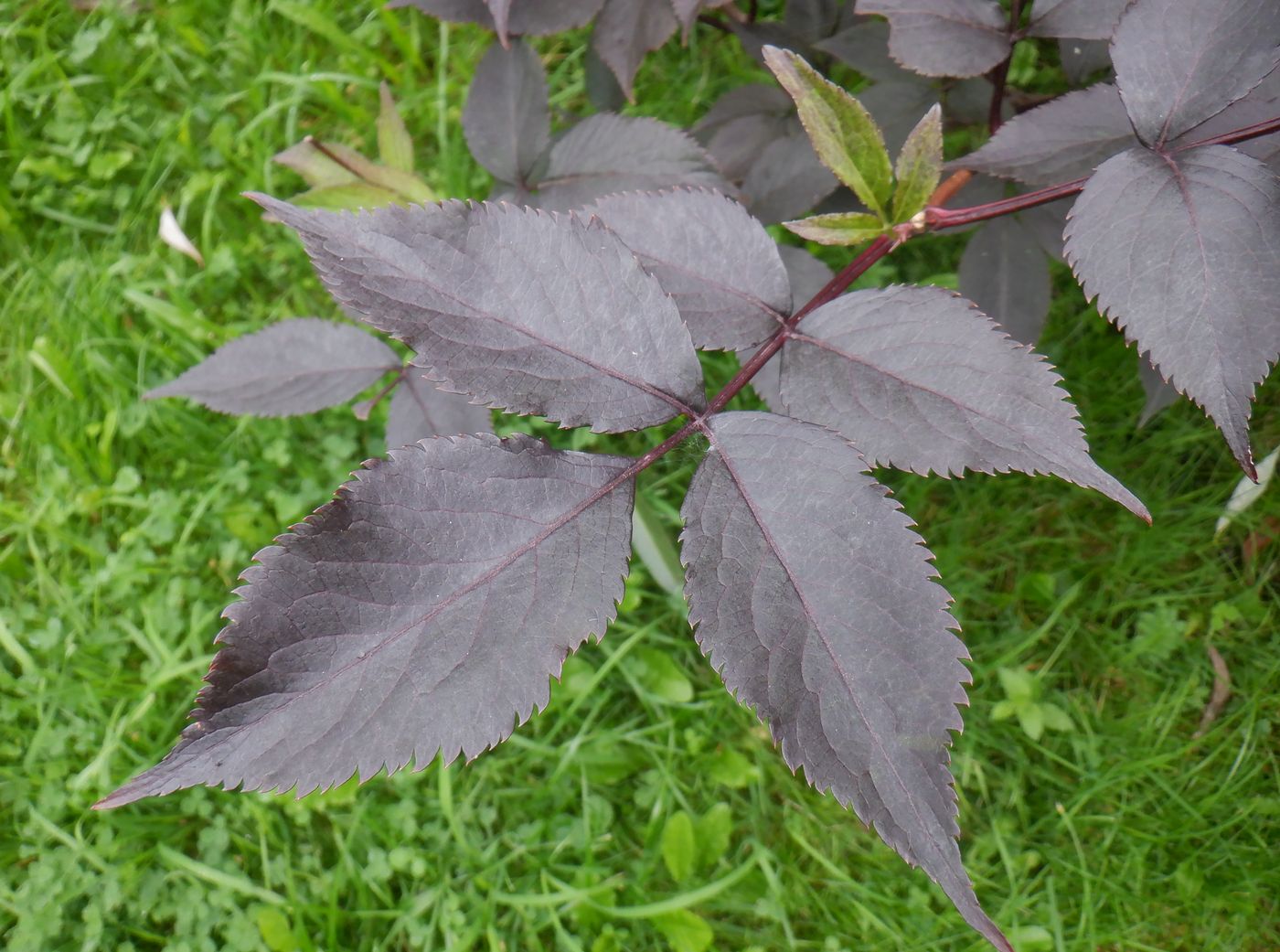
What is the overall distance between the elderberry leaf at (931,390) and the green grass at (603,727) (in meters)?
0.95

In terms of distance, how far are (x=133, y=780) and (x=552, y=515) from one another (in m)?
0.40

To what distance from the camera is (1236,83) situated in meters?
0.93

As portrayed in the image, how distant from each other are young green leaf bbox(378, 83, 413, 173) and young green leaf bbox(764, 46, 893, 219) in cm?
77

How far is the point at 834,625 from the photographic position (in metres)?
0.82

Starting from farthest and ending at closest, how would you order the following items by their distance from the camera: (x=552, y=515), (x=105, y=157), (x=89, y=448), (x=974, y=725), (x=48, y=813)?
(x=105, y=157) → (x=89, y=448) → (x=48, y=813) → (x=974, y=725) → (x=552, y=515)

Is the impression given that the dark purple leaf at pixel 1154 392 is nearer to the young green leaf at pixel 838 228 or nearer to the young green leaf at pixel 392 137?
the young green leaf at pixel 838 228

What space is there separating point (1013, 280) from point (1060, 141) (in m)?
0.35

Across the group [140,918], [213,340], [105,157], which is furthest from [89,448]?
[140,918]

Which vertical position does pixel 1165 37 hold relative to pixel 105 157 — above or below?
above

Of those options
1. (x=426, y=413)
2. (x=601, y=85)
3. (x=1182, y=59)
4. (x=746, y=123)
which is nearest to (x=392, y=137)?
(x=601, y=85)

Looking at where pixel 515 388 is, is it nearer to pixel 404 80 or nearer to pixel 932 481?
pixel 932 481

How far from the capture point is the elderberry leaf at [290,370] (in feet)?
4.88

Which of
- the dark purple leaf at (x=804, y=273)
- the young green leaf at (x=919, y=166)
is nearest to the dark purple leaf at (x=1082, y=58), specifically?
the dark purple leaf at (x=804, y=273)

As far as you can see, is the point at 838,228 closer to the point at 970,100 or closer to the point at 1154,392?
the point at 970,100
